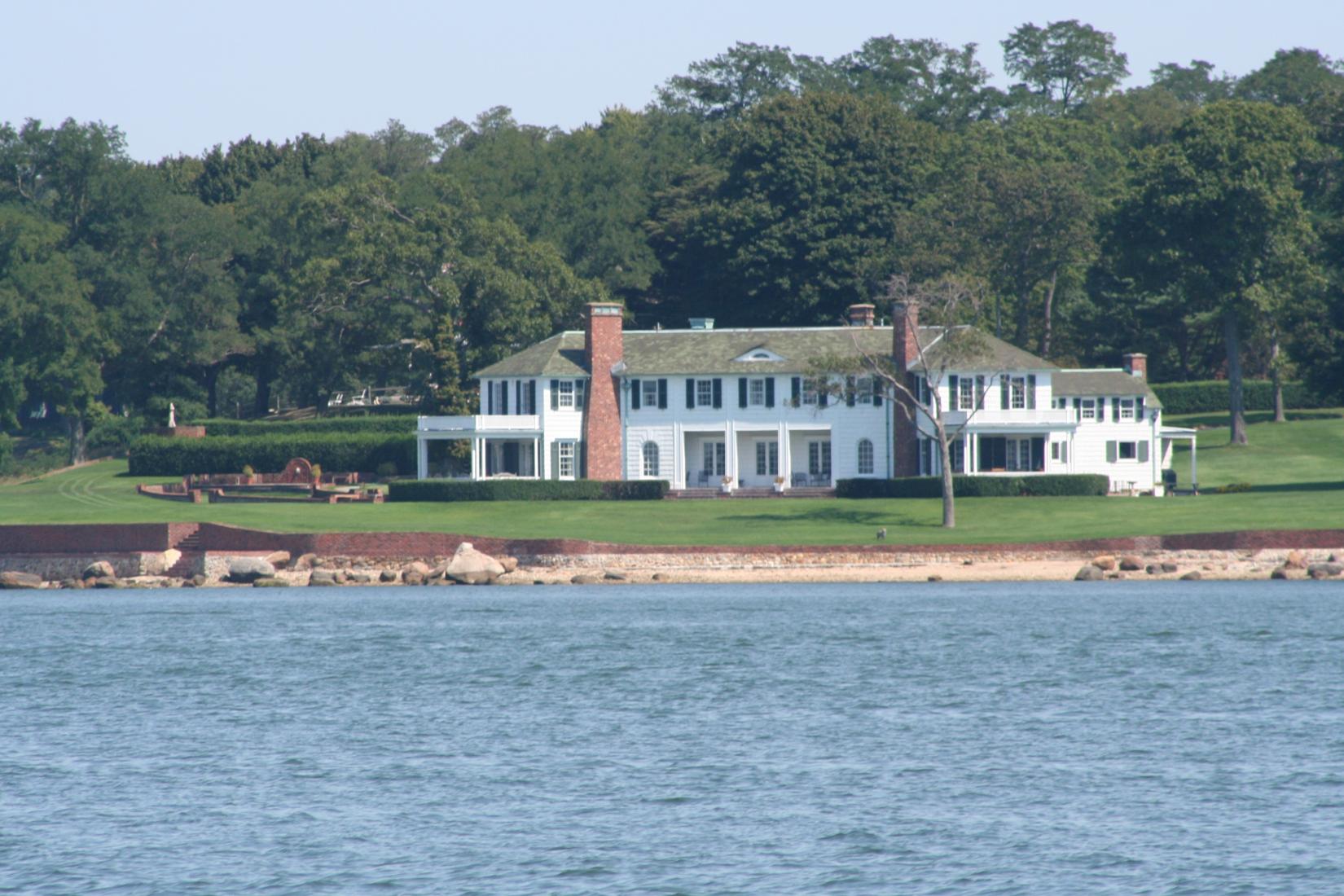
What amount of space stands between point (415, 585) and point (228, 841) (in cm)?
3814

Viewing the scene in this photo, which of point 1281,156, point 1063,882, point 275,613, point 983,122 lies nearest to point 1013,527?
point 275,613

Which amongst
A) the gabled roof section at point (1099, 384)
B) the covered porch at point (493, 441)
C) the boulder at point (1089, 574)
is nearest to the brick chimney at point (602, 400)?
the covered porch at point (493, 441)

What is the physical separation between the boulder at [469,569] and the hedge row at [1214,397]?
148ft

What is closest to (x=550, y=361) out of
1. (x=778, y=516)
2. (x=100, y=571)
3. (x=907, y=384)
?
(x=907, y=384)

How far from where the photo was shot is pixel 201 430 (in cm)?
8862

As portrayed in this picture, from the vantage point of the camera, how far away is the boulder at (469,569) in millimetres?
60156

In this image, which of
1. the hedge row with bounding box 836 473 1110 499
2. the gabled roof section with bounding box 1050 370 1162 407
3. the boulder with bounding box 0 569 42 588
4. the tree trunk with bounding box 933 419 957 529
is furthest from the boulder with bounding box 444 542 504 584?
the gabled roof section with bounding box 1050 370 1162 407

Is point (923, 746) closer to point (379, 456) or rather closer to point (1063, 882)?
point (1063, 882)

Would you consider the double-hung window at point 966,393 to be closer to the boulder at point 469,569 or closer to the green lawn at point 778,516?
the green lawn at point 778,516

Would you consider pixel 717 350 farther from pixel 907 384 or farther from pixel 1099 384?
pixel 1099 384

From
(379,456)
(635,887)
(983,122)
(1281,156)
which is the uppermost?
(983,122)

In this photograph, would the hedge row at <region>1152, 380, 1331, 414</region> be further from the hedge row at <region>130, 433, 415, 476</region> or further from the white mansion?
the hedge row at <region>130, 433, 415, 476</region>

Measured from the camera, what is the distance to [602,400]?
7612cm

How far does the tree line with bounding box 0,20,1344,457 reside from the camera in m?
83.2
